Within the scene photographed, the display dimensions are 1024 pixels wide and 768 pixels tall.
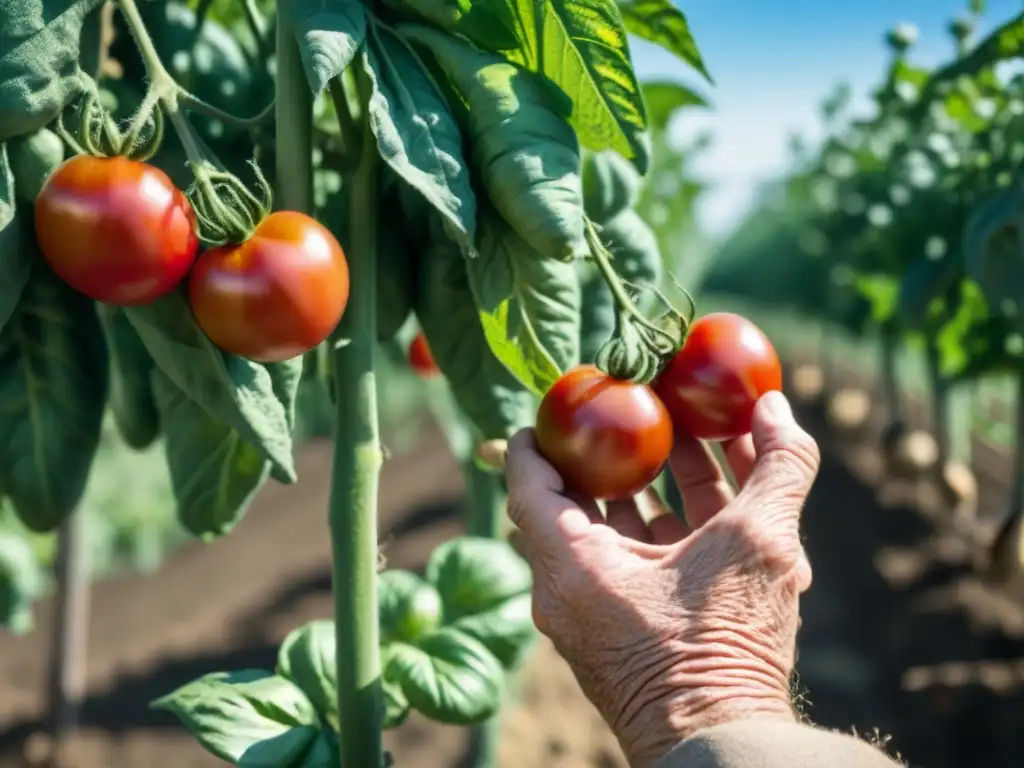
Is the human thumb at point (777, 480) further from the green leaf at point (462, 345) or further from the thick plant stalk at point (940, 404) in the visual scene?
the thick plant stalk at point (940, 404)

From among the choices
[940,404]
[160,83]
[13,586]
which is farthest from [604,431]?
[940,404]

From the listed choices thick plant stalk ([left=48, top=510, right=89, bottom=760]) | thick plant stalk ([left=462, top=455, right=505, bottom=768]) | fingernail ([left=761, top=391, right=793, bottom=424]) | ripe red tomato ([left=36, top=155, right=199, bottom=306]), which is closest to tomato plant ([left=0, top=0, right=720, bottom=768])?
ripe red tomato ([left=36, top=155, right=199, bottom=306])

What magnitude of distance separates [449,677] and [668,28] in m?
0.77

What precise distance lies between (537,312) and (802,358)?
10.5m

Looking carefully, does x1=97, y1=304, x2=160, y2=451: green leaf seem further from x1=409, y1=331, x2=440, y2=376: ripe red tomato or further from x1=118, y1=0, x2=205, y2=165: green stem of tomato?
x1=409, y1=331, x2=440, y2=376: ripe red tomato

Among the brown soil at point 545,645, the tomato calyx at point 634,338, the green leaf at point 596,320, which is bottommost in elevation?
the brown soil at point 545,645

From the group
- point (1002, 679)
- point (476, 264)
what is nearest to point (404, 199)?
point (476, 264)

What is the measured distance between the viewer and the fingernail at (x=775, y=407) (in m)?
1.09

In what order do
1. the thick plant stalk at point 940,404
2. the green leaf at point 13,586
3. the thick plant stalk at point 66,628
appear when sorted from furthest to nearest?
the thick plant stalk at point 940,404 → the thick plant stalk at point 66,628 → the green leaf at point 13,586

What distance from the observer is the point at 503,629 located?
58.0 inches

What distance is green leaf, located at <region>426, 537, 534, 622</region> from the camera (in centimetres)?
153

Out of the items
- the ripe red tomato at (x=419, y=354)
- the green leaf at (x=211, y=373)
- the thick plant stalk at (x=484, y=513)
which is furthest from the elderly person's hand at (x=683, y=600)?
the thick plant stalk at (x=484, y=513)

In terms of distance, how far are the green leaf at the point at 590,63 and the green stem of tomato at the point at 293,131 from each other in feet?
0.71

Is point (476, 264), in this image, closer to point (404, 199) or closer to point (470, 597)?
point (404, 199)
